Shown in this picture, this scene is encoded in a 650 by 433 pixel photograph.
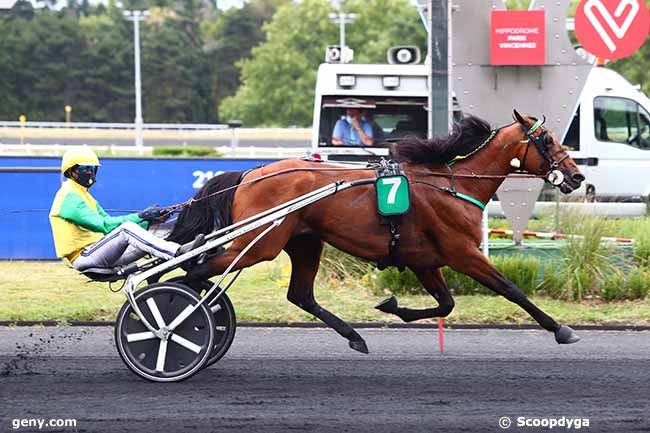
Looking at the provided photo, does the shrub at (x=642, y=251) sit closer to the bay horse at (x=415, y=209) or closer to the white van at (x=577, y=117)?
the bay horse at (x=415, y=209)

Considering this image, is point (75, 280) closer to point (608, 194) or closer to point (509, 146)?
point (509, 146)

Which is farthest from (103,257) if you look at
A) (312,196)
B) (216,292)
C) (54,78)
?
(54,78)

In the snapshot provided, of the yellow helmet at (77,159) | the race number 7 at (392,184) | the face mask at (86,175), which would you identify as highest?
the yellow helmet at (77,159)

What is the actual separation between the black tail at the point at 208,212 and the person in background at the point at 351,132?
829 cm

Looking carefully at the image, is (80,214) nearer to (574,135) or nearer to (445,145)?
(445,145)

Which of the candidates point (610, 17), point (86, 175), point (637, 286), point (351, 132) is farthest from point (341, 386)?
point (351, 132)

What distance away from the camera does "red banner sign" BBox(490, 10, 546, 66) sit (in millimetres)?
11352

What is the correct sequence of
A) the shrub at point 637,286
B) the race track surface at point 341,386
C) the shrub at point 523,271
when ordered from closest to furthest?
the race track surface at point 341,386 < the shrub at point 637,286 < the shrub at point 523,271

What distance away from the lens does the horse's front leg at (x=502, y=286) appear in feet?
25.0

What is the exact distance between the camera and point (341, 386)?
23.7ft

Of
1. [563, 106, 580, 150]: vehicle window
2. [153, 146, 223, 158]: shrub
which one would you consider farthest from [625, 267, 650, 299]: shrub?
[153, 146, 223, 158]: shrub

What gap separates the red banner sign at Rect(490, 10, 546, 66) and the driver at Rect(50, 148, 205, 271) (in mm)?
5143
